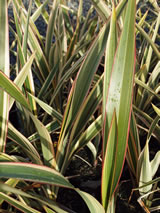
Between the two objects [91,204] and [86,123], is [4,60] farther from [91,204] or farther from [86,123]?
[91,204]

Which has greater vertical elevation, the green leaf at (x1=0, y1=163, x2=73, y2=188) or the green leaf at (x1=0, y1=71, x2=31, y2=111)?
the green leaf at (x1=0, y1=71, x2=31, y2=111)

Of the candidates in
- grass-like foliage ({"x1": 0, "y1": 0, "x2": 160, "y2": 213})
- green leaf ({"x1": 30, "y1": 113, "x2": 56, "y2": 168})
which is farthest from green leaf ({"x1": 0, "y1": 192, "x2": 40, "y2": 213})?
green leaf ({"x1": 30, "y1": 113, "x2": 56, "y2": 168})

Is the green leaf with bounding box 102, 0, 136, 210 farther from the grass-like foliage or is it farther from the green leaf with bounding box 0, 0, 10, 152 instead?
the green leaf with bounding box 0, 0, 10, 152

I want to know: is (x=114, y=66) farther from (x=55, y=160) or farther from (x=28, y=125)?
(x=28, y=125)

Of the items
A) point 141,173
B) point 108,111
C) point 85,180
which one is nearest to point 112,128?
point 108,111

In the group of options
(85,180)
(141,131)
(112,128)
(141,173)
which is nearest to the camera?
(112,128)

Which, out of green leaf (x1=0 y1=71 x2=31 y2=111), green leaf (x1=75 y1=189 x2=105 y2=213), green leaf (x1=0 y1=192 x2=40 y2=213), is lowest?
green leaf (x1=75 y1=189 x2=105 y2=213)

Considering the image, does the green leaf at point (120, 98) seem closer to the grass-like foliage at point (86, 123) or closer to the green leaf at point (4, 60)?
the grass-like foliage at point (86, 123)

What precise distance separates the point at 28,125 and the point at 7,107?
25 cm

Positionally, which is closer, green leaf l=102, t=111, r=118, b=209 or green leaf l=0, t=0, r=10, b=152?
green leaf l=102, t=111, r=118, b=209

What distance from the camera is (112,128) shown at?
1.51 feet

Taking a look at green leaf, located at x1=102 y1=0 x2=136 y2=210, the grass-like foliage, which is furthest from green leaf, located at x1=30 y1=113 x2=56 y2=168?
green leaf, located at x1=102 y1=0 x2=136 y2=210

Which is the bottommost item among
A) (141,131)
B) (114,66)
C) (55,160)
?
(141,131)

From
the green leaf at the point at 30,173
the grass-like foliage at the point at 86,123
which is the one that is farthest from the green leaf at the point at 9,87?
the green leaf at the point at 30,173
